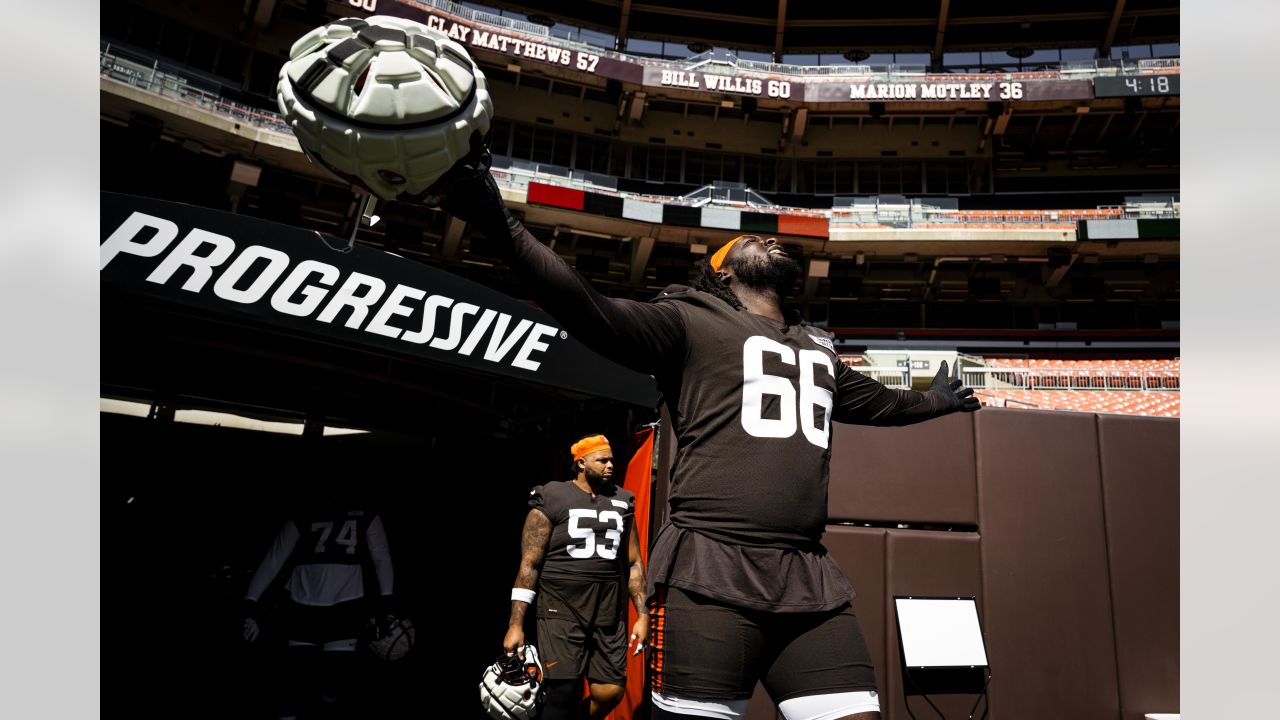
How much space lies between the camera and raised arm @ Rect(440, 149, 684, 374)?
5.68 ft

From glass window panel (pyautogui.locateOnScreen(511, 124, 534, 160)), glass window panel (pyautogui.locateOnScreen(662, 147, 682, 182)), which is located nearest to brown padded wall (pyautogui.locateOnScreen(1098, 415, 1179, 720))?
glass window panel (pyautogui.locateOnScreen(662, 147, 682, 182))

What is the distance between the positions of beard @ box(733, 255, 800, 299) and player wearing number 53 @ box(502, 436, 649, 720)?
3.28 metres

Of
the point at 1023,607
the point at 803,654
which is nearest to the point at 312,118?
the point at 803,654

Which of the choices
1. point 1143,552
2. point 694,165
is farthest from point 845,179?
point 1143,552

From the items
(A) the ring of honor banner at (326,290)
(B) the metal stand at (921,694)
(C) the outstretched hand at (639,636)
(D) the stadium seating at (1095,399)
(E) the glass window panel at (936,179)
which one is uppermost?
(E) the glass window panel at (936,179)

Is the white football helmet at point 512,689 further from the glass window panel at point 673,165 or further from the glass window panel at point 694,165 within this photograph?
the glass window panel at point 694,165

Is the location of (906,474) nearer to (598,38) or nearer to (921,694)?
(921,694)

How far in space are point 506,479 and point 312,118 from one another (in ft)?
35.0

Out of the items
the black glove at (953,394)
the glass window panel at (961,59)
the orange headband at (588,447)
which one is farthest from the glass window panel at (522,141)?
the black glove at (953,394)

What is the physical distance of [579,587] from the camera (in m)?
5.31

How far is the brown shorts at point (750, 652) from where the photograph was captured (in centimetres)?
193

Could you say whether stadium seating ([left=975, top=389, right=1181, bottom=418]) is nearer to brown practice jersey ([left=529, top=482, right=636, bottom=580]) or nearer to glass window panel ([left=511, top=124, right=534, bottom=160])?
brown practice jersey ([left=529, top=482, right=636, bottom=580])

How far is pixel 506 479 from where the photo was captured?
39.3 feet

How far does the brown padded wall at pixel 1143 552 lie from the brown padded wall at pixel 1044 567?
103 millimetres
